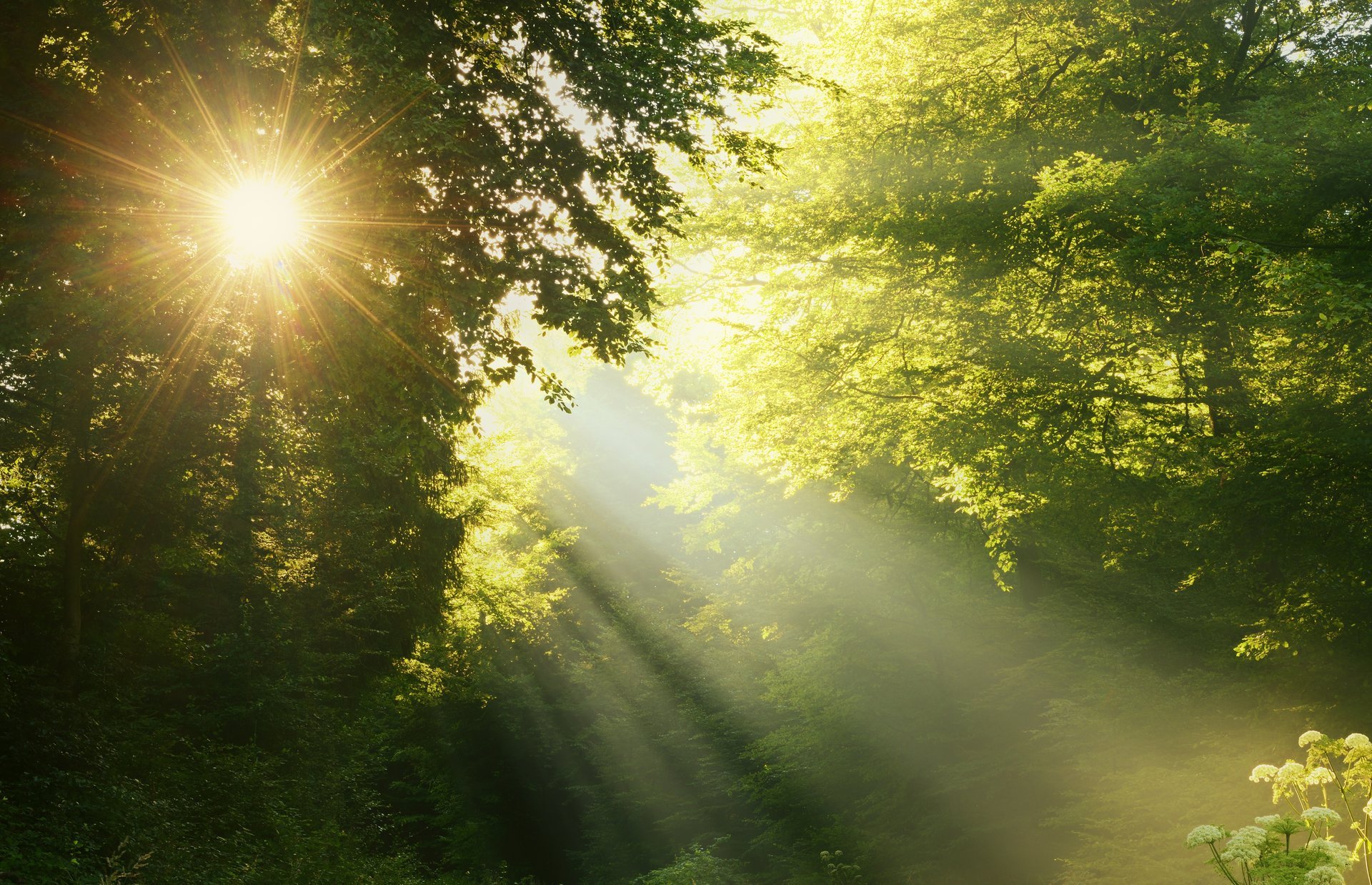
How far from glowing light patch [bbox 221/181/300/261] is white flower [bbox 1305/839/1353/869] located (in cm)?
946

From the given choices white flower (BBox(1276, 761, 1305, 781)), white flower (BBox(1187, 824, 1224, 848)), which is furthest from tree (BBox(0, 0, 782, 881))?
white flower (BBox(1276, 761, 1305, 781))

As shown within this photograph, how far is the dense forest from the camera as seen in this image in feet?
25.0

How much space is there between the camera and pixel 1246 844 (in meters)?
5.46

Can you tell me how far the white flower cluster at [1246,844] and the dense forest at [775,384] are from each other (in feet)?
0.10

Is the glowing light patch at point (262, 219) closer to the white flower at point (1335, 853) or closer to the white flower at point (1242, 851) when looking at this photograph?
the white flower at point (1242, 851)

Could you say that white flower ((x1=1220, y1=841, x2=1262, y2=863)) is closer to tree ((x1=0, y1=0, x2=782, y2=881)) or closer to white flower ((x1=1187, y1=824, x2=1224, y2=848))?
white flower ((x1=1187, y1=824, x2=1224, y2=848))

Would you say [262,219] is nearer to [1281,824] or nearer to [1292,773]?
[1281,824]

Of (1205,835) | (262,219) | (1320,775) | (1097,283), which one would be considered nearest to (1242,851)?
(1205,835)

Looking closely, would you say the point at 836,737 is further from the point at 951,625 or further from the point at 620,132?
the point at 620,132

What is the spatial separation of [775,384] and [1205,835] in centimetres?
873

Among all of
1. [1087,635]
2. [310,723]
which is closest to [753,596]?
[1087,635]

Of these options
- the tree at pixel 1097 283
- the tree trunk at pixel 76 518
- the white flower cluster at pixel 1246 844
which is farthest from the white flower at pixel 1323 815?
the tree trunk at pixel 76 518

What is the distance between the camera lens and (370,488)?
13.4 meters

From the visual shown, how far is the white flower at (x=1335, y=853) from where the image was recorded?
5363 mm
